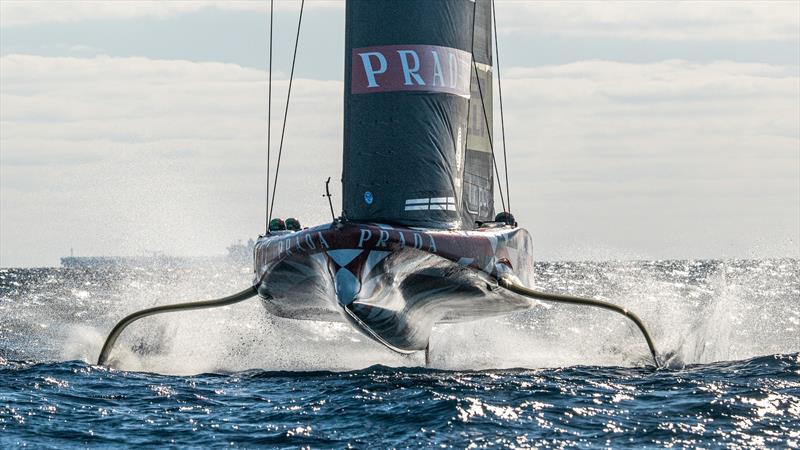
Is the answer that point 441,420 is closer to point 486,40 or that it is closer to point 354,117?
point 354,117

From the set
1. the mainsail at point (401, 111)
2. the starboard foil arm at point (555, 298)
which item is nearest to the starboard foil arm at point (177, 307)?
the mainsail at point (401, 111)

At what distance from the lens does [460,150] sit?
15.6 m

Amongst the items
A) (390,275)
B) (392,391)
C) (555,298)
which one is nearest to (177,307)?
(390,275)

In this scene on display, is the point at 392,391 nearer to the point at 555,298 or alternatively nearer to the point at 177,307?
the point at 555,298

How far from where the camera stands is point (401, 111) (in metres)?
14.6

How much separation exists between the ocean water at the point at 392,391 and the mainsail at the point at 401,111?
7.11 feet

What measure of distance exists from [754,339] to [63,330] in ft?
48.2

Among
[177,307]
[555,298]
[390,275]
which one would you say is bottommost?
[177,307]

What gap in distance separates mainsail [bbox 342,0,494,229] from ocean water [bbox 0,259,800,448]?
2.17 m

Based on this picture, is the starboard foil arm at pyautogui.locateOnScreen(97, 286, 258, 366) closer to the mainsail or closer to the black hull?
the black hull

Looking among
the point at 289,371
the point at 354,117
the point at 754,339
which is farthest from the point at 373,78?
the point at 754,339

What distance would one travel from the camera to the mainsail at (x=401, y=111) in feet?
47.9

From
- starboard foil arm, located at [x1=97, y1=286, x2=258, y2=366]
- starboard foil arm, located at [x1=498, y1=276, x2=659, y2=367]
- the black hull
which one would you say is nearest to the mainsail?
the black hull

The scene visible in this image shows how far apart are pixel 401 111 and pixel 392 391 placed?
3376 millimetres
